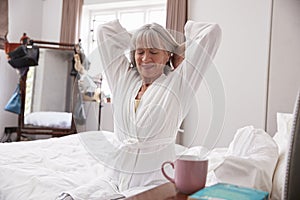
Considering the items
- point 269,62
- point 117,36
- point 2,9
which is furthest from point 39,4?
point 117,36

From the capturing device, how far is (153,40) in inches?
39.0

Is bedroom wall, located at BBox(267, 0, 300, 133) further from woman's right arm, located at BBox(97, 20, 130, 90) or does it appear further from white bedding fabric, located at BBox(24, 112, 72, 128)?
white bedding fabric, located at BBox(24, 112, 72, 128)

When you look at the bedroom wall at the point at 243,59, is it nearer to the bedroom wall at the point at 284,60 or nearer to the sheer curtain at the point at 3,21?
the bedroom wall at the point at 284,60

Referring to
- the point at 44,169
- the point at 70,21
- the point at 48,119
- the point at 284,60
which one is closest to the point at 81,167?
the point at 44,169

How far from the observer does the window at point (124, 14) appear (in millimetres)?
3111

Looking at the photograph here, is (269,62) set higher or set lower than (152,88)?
higher

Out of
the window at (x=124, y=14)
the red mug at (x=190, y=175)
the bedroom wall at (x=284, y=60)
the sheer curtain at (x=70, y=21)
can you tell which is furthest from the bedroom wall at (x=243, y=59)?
the red mug at (x=190, y=175)

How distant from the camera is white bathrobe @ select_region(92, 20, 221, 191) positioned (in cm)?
94

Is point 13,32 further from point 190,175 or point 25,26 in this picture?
point 190,175

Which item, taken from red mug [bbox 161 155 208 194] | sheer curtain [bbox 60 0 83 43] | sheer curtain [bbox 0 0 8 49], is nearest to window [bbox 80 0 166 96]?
sheer curtain [bbox 60 0 83 43]

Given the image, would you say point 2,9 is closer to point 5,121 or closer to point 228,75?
point 5,121

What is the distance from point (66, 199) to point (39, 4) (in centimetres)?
327

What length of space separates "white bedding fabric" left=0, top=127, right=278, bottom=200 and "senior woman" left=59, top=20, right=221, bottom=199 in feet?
0.15

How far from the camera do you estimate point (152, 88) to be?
39.1 inches
